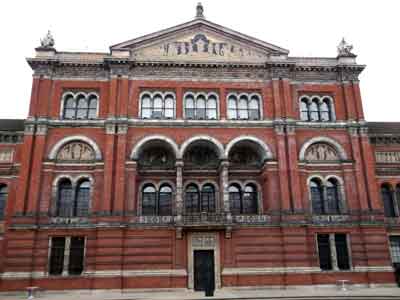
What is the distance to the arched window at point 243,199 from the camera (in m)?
31.1

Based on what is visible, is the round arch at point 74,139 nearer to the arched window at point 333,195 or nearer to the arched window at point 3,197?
the arched window at point 3,197

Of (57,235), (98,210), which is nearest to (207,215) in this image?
(98,210)

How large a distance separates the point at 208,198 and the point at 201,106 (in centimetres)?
786

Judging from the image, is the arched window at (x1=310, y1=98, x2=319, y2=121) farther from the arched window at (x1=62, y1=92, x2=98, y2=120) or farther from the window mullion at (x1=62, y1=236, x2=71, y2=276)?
the window mullion at (x1=62, y1=236, x2=71, y2=276)

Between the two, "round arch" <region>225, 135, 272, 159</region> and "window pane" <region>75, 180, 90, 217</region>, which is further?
"round arch" <region>225, 135, 272, 159</region>

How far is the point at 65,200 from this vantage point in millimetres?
28844

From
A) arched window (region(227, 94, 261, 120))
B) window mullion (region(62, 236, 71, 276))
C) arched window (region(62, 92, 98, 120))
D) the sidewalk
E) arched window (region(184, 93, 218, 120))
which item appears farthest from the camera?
arched window (region(227, 94, 261, 120))

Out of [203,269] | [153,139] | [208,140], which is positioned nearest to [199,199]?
[208,140]

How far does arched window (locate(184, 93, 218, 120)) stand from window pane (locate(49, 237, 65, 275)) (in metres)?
14.0

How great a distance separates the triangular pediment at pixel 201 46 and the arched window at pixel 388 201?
48.7ft

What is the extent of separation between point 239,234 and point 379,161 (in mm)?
14932

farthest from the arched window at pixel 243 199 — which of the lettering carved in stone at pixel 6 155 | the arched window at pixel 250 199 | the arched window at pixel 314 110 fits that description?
the lettering carved in stone at pixel 6 155

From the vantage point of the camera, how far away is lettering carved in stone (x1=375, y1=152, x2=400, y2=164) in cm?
3316

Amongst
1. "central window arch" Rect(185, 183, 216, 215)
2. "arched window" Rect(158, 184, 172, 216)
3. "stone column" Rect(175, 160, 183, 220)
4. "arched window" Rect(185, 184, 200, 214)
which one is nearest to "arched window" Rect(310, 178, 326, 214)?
"central window arch" Rect(185, 183, 216, 215)
